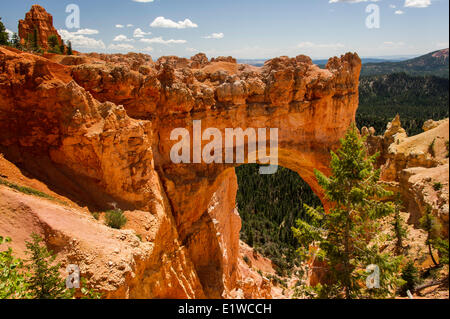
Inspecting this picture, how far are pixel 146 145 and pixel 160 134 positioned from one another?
353 centimetres

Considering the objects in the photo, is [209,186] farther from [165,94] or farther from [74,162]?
[74,162]

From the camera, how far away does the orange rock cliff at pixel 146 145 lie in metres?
Result: 9.70

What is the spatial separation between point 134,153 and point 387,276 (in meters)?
10.9

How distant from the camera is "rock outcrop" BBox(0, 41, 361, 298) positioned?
40.0 ft

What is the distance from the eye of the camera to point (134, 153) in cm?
1339

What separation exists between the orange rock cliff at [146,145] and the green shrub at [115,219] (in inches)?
23.3

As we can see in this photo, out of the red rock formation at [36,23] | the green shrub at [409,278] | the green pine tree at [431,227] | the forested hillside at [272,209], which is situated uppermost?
the red rock formation at [36,23]

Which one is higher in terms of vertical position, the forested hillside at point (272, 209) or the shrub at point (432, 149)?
the shrub at point (432, 149)

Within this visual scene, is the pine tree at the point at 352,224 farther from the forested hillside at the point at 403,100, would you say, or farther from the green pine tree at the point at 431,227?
the forested hillside at the point at 403,100

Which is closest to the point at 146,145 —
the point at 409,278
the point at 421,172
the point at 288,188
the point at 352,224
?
the point at 352,224

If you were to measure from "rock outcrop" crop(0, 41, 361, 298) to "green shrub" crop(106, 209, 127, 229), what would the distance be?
0.63m

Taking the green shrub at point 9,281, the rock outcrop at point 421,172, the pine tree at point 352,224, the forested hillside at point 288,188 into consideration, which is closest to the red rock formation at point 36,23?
the forested hillside at point 288,188
